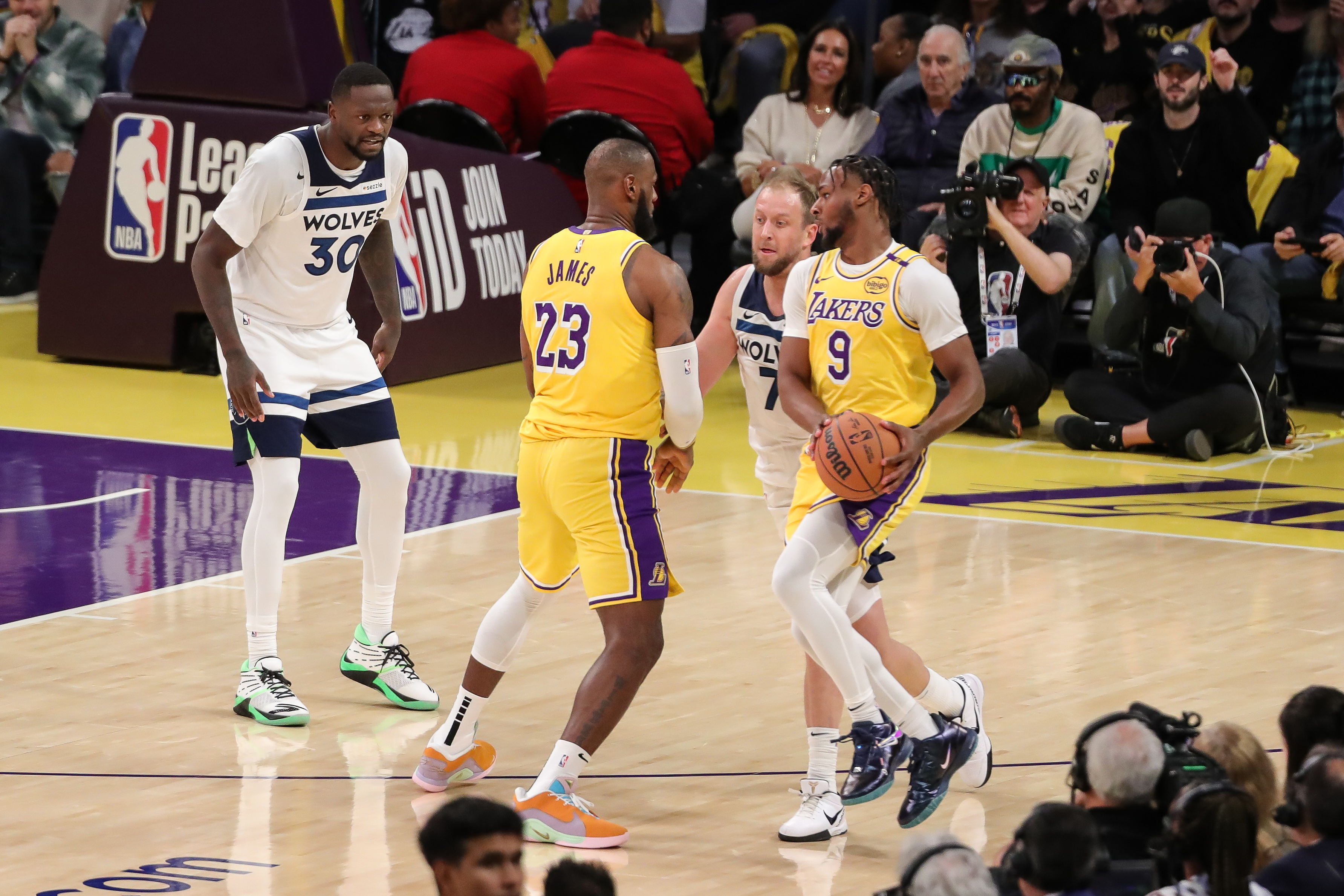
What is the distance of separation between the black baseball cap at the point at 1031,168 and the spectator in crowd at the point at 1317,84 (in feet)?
7.01

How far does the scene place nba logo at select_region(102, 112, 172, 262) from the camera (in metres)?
→ 12.7

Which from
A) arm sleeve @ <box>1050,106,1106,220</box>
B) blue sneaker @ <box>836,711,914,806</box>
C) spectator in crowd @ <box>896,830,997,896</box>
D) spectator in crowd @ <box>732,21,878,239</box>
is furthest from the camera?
spectator in crowd @ <box>732,21,878,239</box>

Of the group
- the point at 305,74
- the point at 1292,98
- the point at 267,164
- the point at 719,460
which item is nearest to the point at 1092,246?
the point at 1292,98

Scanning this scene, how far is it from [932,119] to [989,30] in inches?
43.9

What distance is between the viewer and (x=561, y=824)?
17.9ft

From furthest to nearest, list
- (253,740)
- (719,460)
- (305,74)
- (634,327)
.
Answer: (305,74) < (719,460) < (253,740) < (634,327)

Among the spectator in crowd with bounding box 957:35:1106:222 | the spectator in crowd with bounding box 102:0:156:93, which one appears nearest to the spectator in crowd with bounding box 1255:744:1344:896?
the spectator in crowd with bounding box 957:35:1106:222

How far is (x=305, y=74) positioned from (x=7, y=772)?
7.03 meters

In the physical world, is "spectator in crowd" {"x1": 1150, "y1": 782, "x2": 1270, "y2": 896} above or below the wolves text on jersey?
below

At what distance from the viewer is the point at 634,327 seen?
18.6 feet

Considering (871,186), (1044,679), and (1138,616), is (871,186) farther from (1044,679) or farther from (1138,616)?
(1138,616)

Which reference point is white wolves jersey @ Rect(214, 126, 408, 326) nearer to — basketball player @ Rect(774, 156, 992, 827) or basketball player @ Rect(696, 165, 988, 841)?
basketball player @ Rect(696, 165, 988, 841)

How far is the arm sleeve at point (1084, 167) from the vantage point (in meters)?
12.1

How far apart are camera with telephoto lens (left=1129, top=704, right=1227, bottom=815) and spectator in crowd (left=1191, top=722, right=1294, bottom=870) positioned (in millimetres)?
34
